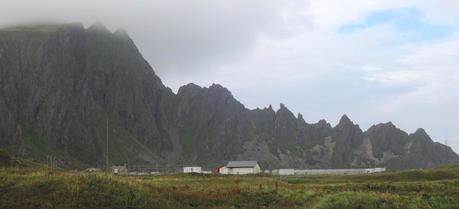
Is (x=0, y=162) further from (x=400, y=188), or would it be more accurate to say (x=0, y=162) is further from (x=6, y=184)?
(x=400, y=188)

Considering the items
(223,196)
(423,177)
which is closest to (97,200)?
(223,196)

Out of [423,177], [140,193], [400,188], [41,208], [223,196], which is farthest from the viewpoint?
[423,177]

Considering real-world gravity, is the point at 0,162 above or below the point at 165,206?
above

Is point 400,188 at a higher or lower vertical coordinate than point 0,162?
lower

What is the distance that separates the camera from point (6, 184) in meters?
41.7

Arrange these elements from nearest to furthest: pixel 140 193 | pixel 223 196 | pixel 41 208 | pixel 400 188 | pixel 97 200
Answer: pixel 41 208 → pixel 97 200 → pixel 140 193 → pixel 223 196 → pixel 400 188

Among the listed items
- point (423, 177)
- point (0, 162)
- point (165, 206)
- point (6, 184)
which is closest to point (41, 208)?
point (6, 184)

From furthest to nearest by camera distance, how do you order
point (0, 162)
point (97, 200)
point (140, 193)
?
point (0, 162) → point (140, 193) → point (97, 200)

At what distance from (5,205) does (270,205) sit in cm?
1966

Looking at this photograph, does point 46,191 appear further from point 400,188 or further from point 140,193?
point 400,188

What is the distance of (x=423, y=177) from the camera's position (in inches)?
3698

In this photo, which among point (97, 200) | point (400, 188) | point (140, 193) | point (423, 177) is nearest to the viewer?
point (97, 200)

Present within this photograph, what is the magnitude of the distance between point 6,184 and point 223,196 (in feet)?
57.0

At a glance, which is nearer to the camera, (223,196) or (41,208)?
(41,208)
